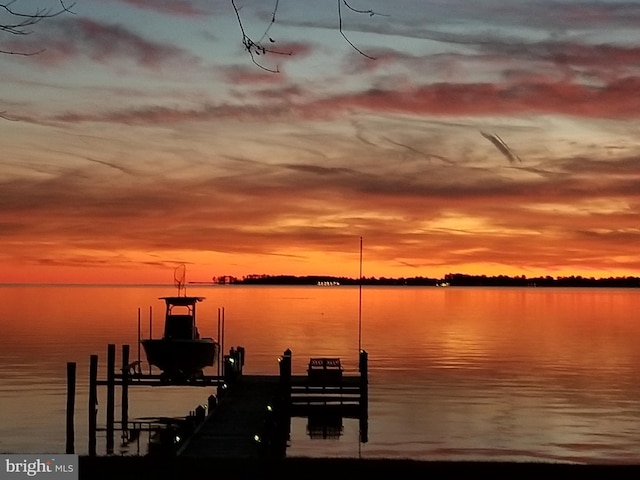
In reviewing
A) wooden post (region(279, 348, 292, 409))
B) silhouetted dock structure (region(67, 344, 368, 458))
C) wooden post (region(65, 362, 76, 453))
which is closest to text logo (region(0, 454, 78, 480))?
silhouetted dock structure (region(67, 344, 368, 458))

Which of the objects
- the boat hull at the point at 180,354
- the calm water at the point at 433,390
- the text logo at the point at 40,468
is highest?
the text logo at the point at 40,468

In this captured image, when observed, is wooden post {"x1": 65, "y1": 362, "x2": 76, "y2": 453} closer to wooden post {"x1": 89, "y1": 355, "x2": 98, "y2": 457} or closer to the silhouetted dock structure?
the silhouetted dock structure

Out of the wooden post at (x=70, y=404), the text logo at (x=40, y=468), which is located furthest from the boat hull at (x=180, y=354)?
the text logo at (x=40, y=468)

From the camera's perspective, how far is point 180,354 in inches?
1718

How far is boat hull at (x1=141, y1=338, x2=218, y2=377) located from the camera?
4366 centimetres

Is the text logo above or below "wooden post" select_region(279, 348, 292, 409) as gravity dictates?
above

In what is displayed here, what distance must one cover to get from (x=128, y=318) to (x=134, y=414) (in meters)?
91.5

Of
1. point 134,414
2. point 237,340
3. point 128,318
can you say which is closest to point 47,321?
point 128,318

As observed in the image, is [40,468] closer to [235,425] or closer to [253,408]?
[235,425]

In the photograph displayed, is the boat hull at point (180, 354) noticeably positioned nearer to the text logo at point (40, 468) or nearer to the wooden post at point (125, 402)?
the wooden post at point (125, 402)

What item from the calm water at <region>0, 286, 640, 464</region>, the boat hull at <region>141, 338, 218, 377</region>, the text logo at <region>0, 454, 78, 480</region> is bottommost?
the calm water at <region>0, 286, 640, 464</region>

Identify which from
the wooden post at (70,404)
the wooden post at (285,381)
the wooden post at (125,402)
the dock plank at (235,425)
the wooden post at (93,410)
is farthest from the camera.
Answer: the wooden post at (125,402)

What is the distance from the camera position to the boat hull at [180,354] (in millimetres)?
43656

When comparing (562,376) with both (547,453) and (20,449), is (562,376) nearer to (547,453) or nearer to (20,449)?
(547,453)
